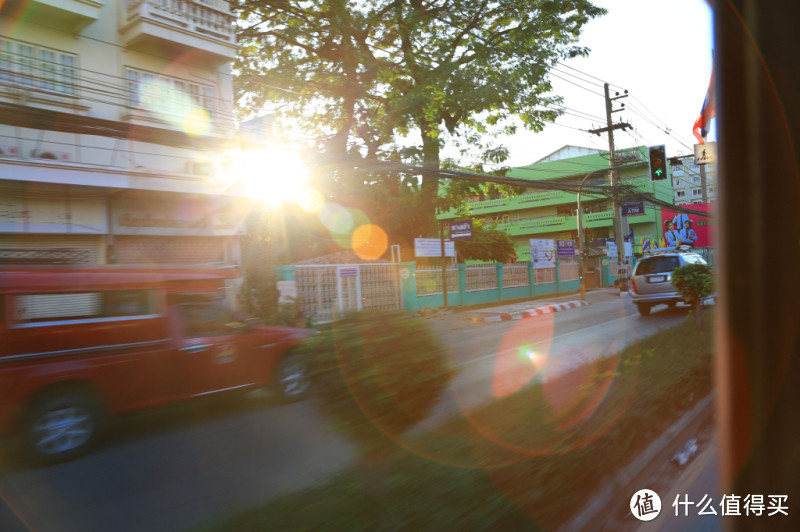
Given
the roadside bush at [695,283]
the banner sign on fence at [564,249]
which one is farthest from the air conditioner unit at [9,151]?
the banner sign on fence at [564,249]

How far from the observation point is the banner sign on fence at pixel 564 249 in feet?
86.4

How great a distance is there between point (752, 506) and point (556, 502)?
1.12 meters

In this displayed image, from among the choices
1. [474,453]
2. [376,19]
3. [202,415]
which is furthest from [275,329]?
[376,19]

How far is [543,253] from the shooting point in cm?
2539

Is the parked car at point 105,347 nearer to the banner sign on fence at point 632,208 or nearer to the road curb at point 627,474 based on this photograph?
the road curb at point 627,474

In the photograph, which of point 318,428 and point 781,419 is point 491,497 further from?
point 318,428

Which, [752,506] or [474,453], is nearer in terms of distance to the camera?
[752,506]

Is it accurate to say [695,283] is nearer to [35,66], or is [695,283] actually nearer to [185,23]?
[185,23]

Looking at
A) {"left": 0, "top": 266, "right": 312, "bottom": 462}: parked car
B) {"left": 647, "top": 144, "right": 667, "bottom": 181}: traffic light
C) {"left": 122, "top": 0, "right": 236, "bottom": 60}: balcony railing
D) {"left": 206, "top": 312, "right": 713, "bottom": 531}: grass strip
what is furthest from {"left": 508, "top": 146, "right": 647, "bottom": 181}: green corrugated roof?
{"left": 206, "top": 312, "right": 713, "bottom": 531}: grass strip

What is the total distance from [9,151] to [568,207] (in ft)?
139

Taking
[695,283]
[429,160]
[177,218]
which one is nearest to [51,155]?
[177,218]

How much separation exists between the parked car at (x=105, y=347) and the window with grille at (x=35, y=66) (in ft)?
28.6

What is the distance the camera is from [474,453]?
3.12 meters

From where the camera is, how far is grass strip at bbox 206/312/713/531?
2.40 metres
